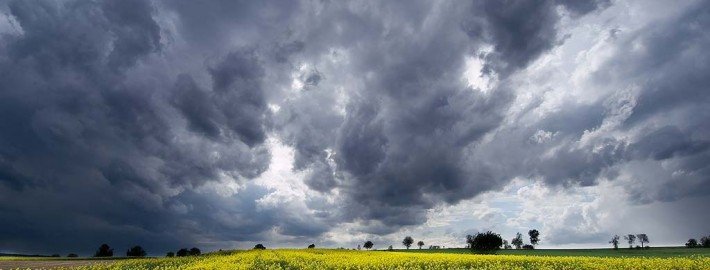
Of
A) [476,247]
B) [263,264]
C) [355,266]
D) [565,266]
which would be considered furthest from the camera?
[476,247]

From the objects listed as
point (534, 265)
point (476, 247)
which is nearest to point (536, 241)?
point (476, 247)

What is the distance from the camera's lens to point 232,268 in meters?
38.0

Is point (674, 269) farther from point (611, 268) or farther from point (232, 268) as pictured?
point (232, 268)

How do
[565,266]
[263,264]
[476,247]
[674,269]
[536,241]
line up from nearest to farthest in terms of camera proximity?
[674,269] < [565,266] < [263,264] < [476,247] < [536,241]

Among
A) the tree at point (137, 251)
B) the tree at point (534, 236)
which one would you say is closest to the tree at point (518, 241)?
the tree at point (534, 236)

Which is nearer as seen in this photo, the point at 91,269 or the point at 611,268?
the point at 611,268

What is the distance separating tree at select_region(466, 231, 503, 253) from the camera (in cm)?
12600

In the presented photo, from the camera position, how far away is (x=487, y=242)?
126750 mm

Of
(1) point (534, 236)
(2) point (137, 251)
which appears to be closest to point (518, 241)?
(1) point (534, 236)

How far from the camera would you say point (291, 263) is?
46375 mm

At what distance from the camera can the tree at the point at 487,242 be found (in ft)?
413

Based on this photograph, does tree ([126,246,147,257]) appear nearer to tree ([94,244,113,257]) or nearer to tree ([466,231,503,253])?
tree ([94,244,113,257])

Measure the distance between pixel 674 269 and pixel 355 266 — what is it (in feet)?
85.8

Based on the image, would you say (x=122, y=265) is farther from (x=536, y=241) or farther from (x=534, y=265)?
(x=536, y=241)
